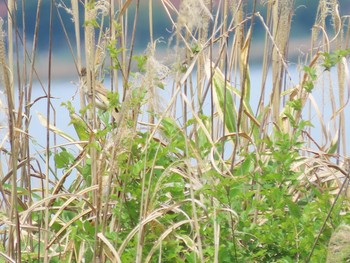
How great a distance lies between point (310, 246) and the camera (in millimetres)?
1491

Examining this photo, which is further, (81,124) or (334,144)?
(334,144)

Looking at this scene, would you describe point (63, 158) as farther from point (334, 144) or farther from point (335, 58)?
point (334, 144)

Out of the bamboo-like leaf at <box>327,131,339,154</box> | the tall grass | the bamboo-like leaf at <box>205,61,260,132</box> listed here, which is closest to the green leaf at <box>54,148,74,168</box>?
the tall grass

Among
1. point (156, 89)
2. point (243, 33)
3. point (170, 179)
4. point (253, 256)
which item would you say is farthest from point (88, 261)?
point (243, 33)

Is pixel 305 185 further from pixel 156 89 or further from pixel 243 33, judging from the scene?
pixel 156 89

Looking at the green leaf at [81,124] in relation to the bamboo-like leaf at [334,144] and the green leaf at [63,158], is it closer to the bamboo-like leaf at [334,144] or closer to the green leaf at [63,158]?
the green leaf at [63,158]

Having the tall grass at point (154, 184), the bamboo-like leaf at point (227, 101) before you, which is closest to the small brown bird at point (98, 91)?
the tall grass at point (154, 184)

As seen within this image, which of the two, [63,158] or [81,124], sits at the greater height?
[81,124]

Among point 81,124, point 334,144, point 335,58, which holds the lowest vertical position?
point 334,144

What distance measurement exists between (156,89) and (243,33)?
3.27 ft

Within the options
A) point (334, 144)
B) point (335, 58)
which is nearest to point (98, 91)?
point (335, 58)

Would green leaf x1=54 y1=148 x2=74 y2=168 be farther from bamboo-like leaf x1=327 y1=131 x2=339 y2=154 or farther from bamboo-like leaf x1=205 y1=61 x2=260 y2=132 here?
bamboo-like leaf x1=327 y1=131 x2=339 y2=154

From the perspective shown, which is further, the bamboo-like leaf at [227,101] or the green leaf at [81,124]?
the bamboo-like leaf at [227,101]

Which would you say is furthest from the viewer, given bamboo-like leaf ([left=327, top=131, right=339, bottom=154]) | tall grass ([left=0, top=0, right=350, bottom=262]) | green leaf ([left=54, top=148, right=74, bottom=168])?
bamboo-like leaf ([left=327, top=131, right=339, bottom=154])
